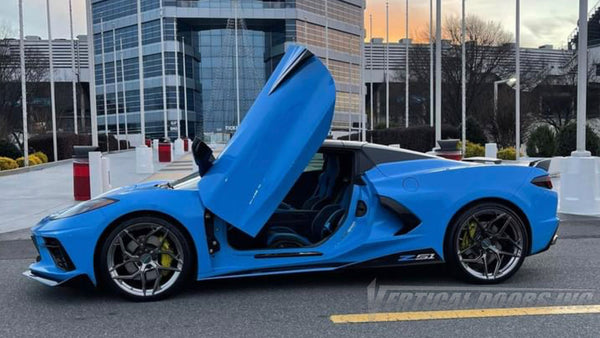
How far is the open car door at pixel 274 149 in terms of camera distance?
4.23 metres

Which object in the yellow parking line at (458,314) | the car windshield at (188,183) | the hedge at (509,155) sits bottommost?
the yellow parking line at (458,314)

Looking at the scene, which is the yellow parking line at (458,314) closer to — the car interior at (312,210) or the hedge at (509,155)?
the car interior at (312,210)

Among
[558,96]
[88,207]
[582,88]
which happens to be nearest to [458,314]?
[88,207]

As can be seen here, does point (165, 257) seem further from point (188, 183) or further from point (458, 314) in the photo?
point (458, 314)

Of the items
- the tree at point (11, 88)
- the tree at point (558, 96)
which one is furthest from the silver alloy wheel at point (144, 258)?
the tree at point (558, 96)

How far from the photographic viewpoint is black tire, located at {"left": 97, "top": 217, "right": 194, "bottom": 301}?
13.9ft

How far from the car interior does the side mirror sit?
0.55 metres

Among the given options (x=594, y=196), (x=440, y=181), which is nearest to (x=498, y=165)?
(x=440, y=181)

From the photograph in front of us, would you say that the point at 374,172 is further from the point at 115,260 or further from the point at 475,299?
the point at 115,260

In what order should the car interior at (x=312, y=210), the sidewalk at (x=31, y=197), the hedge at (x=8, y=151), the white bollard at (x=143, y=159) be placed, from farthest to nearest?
the hedge at (x=8, y=151), the white bollard at (x=143, y=159), the sidewalk at (x=31, y=197), the car interior at (x=312, y=210)

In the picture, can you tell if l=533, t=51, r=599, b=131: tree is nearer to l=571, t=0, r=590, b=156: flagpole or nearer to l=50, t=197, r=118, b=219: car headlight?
l=571, t=0, r=590, b=156: flagpole

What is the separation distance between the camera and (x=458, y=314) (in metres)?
4.02

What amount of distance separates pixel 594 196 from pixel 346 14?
2261 inches

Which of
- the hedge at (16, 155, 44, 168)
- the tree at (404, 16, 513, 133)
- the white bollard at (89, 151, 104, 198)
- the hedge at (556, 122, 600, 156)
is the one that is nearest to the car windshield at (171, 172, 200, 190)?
the white bollard at (89, 151, 104, 198)
